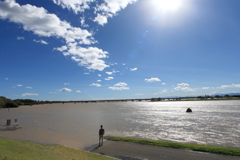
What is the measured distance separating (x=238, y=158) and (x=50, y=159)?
14.9 metres

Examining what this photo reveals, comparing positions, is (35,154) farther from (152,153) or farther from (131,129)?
(131,129)

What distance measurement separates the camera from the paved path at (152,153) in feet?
43.7

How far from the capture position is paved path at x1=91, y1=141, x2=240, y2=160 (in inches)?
524

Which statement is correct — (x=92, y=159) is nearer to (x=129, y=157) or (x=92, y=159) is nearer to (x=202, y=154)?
(x=129, y=157)

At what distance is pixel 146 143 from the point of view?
59.0 feet

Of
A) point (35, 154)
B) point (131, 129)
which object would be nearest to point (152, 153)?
point (35, 154)

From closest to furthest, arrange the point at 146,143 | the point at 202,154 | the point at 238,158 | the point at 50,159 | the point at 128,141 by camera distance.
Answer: the point at 50,159 < the point at 238,158 < the point at 202,154 < the point at 146,143 < the point at 128,141

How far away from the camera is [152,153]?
577 inches

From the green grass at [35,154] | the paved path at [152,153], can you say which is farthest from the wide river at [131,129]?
the green grass at [35,154]

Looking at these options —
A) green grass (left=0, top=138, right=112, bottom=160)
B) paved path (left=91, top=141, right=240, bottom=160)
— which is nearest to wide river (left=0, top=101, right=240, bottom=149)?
paved path (left=91, top=141, right=240, bottom=160)

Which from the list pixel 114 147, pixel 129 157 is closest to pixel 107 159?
pixel 129 157

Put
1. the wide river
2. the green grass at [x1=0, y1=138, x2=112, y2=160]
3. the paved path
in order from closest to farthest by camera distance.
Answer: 1. the green grass at [x1=0, y1=138, x2=112, y2=160]
2. the paved path
3. the wide river

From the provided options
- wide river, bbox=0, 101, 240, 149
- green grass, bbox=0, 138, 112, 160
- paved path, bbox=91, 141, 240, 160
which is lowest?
wide river, bbox=0, 101, 240, 149

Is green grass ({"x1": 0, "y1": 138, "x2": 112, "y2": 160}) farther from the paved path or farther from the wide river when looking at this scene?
the wide river
